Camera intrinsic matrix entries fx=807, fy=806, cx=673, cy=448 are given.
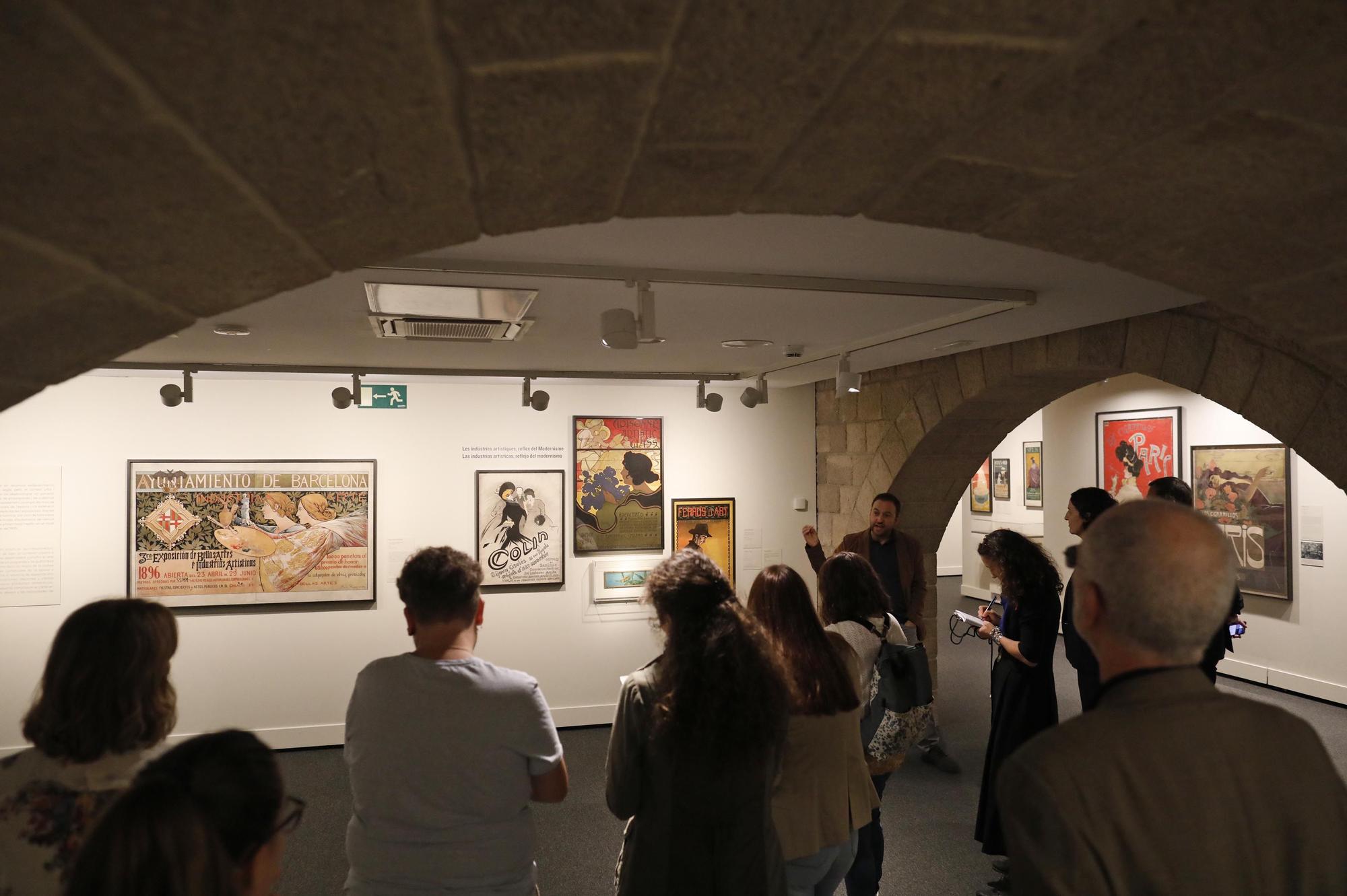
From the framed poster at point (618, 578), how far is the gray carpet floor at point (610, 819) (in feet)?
3.09

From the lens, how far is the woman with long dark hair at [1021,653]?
3279 mm

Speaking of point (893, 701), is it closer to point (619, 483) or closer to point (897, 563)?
point (897, 563)

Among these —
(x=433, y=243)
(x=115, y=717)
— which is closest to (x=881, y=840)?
(x=115, y=717)

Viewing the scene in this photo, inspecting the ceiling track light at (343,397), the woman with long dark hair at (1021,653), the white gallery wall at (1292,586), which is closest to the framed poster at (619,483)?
the ceiling track light at (343,397)

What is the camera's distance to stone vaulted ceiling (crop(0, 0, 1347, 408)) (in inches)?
26.5

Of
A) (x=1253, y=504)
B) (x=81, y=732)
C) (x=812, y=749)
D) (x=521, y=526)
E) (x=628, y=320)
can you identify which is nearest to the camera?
(x=81, y=732)

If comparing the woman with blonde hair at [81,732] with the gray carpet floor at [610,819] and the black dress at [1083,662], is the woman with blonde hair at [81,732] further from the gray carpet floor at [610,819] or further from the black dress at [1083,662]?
the black dress at [1083,662]

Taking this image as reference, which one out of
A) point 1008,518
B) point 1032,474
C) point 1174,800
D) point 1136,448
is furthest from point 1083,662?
point 1008,518

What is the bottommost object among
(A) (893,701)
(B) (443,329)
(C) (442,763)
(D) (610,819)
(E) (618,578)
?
(D) (610,819)

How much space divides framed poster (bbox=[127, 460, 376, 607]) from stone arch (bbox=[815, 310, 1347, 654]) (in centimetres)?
343

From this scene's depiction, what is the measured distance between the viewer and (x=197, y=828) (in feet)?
2.82

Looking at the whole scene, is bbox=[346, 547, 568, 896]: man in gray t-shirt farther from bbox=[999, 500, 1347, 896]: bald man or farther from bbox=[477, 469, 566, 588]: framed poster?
bbox=[477, 469, 566, 588]: framed poster

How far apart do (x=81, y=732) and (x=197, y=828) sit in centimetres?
62

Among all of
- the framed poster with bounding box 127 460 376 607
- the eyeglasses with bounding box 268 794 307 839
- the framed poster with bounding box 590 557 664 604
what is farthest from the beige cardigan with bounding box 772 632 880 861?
the framed poster with bounding box 127 460 376 607
